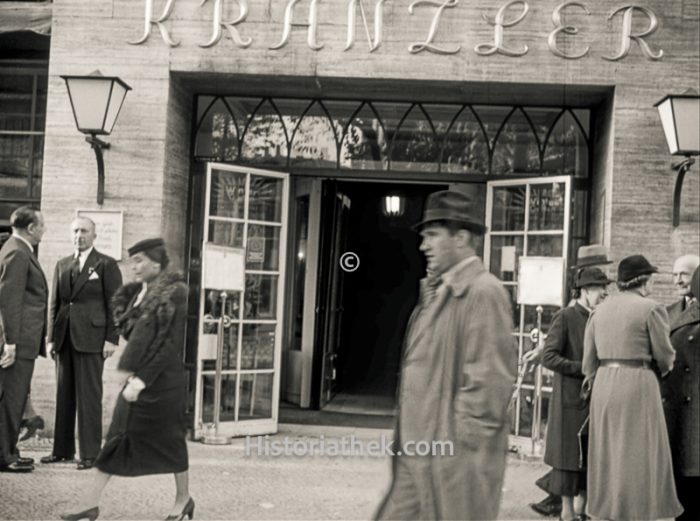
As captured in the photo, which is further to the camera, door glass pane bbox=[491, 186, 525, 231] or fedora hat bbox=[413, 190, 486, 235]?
door glass pane bbox=[491, 186, 525, 231]

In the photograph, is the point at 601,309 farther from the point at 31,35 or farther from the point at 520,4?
the point at 31,35

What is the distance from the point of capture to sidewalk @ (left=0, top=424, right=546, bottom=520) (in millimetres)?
6398

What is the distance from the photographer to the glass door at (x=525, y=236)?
29.6ft

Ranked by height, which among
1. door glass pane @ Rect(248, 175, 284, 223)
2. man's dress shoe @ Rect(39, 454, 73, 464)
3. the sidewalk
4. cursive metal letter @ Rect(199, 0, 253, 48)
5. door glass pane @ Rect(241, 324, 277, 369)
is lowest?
the sidewalk

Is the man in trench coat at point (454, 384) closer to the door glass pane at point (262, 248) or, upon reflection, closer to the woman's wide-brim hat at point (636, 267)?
the woman's wide-brim hat at point (636, 267)

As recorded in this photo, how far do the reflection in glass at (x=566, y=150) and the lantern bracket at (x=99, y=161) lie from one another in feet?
13.2

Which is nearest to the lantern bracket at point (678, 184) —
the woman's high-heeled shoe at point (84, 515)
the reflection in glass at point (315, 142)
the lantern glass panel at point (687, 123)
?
the lantern glass panel at point (687, 123)

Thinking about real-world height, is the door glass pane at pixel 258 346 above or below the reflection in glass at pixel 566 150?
below

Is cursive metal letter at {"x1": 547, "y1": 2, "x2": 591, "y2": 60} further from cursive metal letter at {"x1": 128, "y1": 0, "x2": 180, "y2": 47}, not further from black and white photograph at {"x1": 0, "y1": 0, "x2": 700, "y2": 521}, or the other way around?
cursive metal letter at {"x1": 128, "y1": 0, "x2": 180, "y2": 47}

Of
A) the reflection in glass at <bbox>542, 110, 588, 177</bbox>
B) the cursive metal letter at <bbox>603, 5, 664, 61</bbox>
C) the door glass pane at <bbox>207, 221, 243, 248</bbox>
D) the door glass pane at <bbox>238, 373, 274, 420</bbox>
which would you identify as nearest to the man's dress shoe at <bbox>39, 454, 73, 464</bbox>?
the door glass pane at <bbox>238, 373, 274, 420</bbox>

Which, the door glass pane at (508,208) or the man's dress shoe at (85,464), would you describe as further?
the door glass pane at (508,208)

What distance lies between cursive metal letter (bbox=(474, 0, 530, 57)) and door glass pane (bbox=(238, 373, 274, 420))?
3566mm

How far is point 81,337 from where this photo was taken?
7664 millimetres

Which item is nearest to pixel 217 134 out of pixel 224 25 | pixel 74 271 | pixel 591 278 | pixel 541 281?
pixel 224 25
